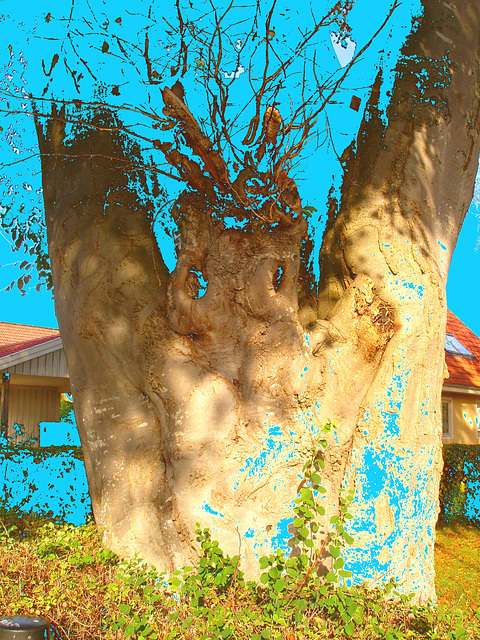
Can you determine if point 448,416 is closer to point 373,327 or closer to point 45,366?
point 45,366

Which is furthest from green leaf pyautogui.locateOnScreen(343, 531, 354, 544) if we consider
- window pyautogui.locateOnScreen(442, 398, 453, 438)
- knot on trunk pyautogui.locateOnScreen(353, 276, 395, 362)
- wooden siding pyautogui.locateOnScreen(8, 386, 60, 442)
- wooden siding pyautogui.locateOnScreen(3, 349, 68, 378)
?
window pyautogui.locateOnScreen(442, 398, 453, 438)

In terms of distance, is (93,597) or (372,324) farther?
(372,324)

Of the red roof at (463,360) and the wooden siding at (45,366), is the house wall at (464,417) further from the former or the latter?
the wooden siding at (45,366)

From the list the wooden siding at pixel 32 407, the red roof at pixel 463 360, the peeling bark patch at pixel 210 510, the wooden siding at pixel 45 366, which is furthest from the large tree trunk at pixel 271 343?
the red roof at pixel 463 360

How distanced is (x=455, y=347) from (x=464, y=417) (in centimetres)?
236

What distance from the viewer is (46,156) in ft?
16.4

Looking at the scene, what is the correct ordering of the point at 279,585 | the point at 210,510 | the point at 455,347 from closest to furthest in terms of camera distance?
the point at 279,585
the point at 210,510
the point at 455,347

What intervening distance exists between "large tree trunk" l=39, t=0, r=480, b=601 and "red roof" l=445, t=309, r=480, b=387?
39.7 ft

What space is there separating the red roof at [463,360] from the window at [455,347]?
Answer: 13 cm

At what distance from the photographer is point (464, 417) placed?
17438mm

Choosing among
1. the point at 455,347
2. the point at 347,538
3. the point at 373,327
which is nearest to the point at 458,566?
the point at 347,538

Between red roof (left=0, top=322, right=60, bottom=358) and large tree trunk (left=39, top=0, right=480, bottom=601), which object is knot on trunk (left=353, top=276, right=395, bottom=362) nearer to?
large tree trunk (left=39, top=0, right=480, bottom=601)

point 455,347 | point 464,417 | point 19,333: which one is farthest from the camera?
point 19,333

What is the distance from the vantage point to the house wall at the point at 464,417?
55.9 ft
